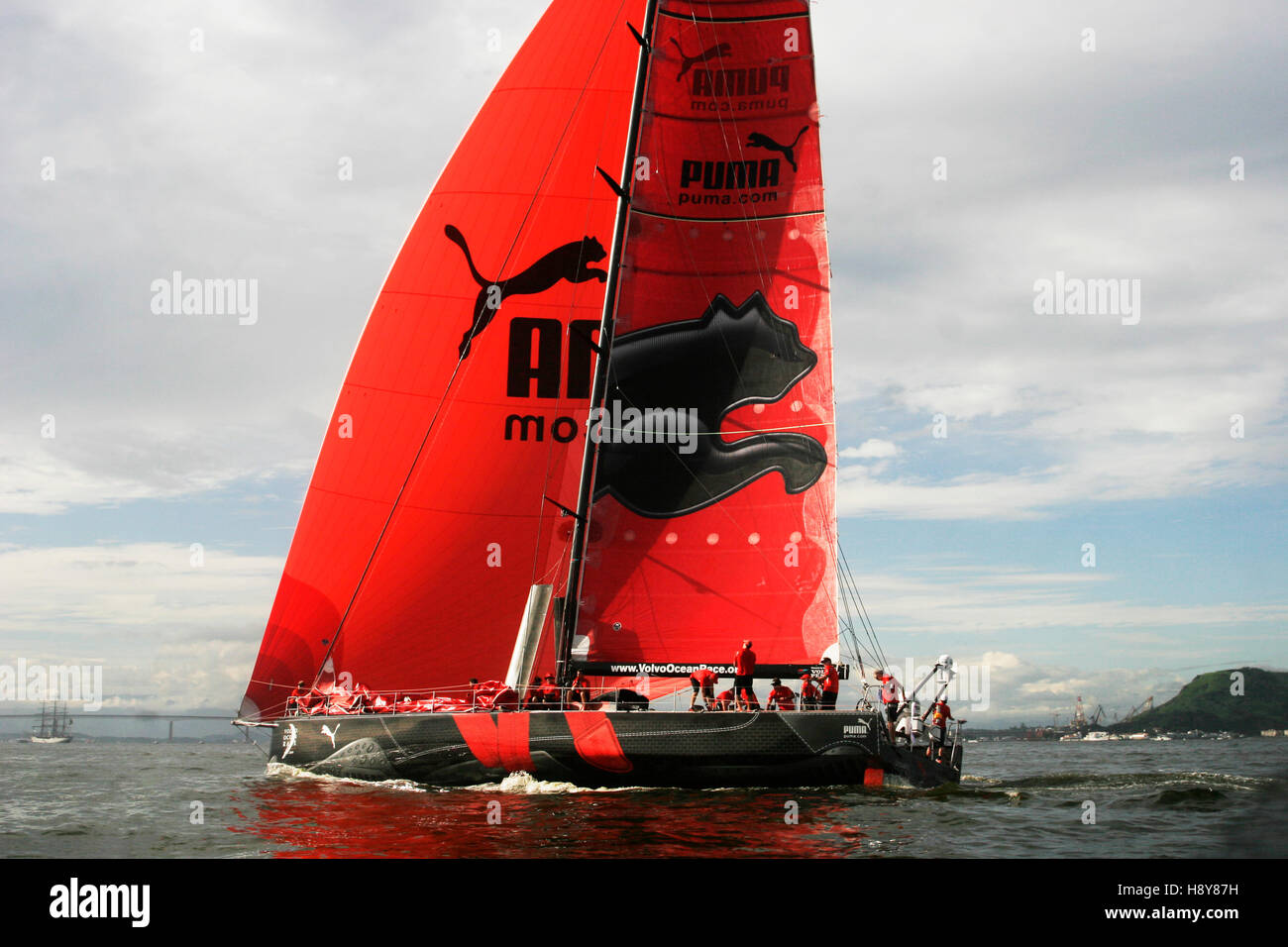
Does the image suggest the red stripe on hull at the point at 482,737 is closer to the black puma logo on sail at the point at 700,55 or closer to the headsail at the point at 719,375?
the headsail at the point at 719,375

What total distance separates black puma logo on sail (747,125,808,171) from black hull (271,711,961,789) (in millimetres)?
9952

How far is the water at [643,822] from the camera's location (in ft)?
37.8

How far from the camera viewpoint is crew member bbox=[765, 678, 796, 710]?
53.6ft

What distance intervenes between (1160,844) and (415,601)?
12.7 meters

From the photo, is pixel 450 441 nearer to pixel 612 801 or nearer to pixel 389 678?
pixel 389 678

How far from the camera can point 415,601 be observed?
19703 millimetres

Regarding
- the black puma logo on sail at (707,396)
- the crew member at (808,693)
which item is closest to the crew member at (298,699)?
the black puma logo on sail at (707,396)

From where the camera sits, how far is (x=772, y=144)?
19344 mm

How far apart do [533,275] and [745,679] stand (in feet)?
31.1

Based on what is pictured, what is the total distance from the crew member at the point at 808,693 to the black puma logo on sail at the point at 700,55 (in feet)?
35.8

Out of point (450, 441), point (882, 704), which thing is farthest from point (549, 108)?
point (882, 704)

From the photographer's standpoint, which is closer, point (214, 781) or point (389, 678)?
point (389, 678)

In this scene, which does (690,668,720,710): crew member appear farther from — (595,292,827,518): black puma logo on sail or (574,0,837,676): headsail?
(595,292,827,518): black puma logo on sail

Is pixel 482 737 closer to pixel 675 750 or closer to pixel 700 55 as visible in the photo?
pixel 675 750
